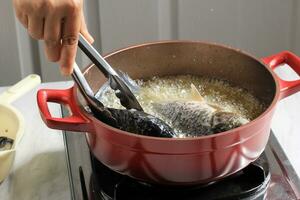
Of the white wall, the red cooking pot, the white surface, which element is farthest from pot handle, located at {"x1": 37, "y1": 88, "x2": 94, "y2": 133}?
the white wall

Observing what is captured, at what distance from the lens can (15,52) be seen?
1146mm

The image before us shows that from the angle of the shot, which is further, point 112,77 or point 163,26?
point 163,26

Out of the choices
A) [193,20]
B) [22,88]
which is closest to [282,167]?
[22,88]

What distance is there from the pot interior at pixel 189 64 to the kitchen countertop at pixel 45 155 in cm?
11

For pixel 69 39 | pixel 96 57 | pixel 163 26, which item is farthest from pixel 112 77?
pixel 163 26

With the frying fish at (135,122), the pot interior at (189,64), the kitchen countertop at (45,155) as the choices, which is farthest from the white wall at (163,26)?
the frying fish at (135,122)

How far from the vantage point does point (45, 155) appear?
0.73m

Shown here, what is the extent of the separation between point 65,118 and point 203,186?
163mm

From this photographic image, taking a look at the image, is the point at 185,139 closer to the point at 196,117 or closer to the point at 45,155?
the point at 196,117

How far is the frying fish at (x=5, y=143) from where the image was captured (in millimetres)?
703

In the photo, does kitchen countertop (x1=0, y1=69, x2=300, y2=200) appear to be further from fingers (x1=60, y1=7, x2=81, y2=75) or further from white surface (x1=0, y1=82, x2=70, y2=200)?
fingers (x1=60, y1=7, x2=81, y2=75)

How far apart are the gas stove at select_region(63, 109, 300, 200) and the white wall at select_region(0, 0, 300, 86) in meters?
0.54

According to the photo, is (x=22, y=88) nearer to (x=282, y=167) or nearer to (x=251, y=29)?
(x=282, y=167)

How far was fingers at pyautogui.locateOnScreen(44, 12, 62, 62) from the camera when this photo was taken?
0.48 m
